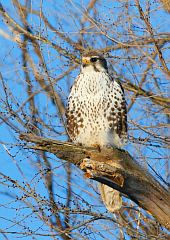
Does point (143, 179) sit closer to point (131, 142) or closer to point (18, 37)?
point (131, 142)

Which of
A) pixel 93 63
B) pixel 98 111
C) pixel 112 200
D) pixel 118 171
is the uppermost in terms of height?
pixel 93 63

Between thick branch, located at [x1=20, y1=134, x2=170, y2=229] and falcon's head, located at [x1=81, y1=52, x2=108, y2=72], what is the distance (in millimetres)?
905

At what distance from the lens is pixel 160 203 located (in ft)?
16.2

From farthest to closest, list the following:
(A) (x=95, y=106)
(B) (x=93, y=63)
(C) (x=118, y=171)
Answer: (B) (x=93, y=63) → (A) (x=95, y=106) → (C) (x=118, y=171)

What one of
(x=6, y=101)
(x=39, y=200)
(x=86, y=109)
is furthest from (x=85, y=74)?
(x=39, y=200)

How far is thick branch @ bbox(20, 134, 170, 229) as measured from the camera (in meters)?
4.70

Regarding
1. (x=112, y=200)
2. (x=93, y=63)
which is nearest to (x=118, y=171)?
(x=112, y=200)

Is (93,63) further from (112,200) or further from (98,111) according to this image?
(112,200)

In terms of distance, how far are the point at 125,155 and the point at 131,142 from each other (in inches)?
65.2

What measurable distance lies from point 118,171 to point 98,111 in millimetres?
909

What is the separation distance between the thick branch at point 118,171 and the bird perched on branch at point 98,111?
18.7 inches

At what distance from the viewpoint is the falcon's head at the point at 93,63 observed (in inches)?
225

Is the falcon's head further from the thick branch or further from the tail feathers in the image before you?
the tail feathers

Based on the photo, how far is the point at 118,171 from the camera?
4.71 m
